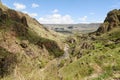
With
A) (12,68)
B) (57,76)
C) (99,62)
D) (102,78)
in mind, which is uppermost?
(12,68)

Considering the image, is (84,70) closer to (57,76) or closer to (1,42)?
(57,76)

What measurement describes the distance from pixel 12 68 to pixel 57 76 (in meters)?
2.88

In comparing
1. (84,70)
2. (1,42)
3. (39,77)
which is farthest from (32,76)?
(1,42)

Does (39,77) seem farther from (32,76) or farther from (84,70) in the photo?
(84,70)

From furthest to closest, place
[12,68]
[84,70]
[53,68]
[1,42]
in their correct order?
[1,42] < [84,70] < [53,68] < [12,68]

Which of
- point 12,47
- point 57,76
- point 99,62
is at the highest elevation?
point 57,76

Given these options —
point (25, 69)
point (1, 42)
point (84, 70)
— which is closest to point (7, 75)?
point (25, 69)

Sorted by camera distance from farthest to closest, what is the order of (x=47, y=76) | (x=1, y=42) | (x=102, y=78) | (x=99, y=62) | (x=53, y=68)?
(x=1, y=42), (x=99, y=62), (x=102, y=78), (x=53, y=68), (x=47, y=76)

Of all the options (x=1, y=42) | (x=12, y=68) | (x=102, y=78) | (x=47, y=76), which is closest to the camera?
(x=12, y=68)

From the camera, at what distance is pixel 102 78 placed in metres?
20.0

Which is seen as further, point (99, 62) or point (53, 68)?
point (99, 62)

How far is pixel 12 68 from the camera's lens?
486 inches

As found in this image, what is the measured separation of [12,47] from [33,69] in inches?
7417

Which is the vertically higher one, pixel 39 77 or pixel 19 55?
pixel 19 55
